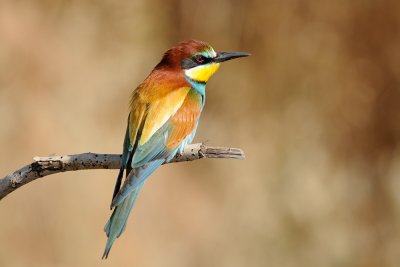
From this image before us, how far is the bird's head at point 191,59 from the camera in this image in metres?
2.88

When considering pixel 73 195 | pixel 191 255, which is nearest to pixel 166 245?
pixel 191 255

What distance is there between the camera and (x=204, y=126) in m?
5.16

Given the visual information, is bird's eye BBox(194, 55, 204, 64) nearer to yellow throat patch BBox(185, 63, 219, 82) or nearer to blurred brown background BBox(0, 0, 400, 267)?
yellow throat patch BBox(185, 63, 219, 82)

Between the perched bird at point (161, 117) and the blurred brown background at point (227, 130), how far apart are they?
1933mm

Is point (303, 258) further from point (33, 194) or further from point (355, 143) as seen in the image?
point (33, 194)

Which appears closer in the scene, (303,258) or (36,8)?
(36,8)

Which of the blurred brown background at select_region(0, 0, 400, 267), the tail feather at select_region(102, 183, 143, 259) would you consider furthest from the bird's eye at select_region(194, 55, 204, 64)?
the blurred brown background at select_region(0, 0, 400, 267)

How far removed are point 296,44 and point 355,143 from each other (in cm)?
79

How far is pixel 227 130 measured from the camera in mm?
5219

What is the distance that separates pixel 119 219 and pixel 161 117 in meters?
0.40

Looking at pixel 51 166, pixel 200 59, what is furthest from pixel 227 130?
pixel 51 166

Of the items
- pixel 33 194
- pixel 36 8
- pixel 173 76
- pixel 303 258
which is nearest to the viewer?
pixel 173 76

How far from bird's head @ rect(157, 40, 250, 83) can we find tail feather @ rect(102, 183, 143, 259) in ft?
1.81

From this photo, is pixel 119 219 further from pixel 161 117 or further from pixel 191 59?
pixel 191 59
